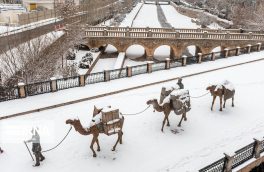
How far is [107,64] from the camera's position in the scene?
107ft

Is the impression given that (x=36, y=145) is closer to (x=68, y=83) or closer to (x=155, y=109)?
(x=155, y=109)

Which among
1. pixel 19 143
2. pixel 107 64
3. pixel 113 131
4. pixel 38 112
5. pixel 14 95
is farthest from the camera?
pixel 107 64

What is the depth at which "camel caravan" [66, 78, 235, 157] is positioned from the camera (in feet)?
35.1

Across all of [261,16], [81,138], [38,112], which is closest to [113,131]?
[81,138]

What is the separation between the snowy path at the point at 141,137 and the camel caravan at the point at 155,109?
578 mm

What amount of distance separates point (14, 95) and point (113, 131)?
714 centimetres

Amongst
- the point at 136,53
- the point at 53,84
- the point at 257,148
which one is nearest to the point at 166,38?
the point at 136,53

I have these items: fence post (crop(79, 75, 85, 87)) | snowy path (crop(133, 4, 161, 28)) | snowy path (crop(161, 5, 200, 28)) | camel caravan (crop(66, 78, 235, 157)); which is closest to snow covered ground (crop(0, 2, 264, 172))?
fence post (crop(79, 75, 85, 87))

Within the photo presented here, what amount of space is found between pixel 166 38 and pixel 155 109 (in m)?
22.3

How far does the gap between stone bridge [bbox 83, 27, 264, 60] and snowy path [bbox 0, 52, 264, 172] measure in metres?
17.3

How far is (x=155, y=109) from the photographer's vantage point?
40.8 feet

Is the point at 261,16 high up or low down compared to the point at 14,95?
up

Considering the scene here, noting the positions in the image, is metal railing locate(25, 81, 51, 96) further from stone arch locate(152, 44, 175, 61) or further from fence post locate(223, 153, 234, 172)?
stone arch locate(152, 44, 175, 61)

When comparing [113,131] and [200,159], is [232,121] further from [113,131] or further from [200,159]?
[113,131]
